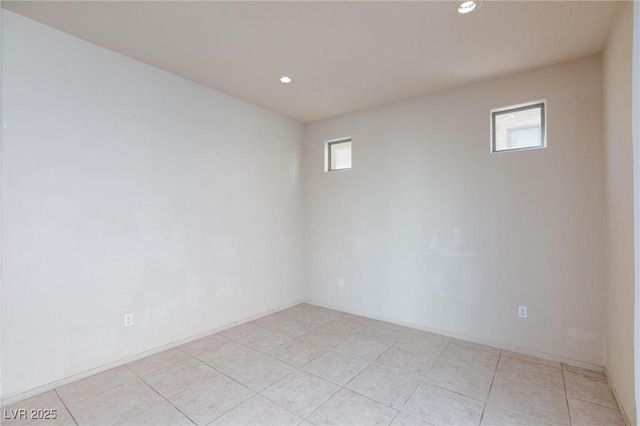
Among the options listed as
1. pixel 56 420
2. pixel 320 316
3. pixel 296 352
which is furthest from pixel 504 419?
pixel 56 420

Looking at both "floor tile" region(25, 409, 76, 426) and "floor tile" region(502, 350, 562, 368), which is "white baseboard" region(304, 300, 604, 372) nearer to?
"floor tile" region(502, 350, 562, 368)

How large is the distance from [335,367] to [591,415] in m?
1.80

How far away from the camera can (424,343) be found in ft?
10.1

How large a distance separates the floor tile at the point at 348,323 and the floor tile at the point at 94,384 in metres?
2.09

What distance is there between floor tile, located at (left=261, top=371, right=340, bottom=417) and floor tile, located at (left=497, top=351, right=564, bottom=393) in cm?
151

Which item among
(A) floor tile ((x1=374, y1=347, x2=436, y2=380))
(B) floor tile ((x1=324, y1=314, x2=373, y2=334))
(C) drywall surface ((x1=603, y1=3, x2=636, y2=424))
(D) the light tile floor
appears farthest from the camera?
(B) floor tile ((x1=324, y1=314, x2=373, y2=334))

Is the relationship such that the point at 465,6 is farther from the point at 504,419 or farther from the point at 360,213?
the point at 504,419

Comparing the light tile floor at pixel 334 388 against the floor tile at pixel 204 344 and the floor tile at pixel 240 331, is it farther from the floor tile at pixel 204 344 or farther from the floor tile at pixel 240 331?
the floor tile at pixel 240 331

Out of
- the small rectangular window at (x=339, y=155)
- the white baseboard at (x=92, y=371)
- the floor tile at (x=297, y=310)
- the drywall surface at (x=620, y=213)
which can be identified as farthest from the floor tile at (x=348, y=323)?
the drywall surface at (x=620, y=213)

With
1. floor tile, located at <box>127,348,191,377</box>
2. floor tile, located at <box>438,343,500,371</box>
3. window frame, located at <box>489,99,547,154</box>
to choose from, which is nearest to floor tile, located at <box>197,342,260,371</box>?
floor tile, located at <box>127,348,191,377</box>

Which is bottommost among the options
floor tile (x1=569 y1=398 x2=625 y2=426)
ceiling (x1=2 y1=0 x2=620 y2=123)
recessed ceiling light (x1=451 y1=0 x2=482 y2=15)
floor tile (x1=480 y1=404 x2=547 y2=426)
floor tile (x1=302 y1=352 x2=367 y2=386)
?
floor tile (x1=302 y1=352 x2=367 y2=386)

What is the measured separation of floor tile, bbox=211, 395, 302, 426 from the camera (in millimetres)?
1854

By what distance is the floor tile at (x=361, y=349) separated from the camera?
2785 mm

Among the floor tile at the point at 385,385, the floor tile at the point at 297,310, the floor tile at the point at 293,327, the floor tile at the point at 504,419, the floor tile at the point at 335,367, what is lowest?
the floor tile at the point at 297,310
